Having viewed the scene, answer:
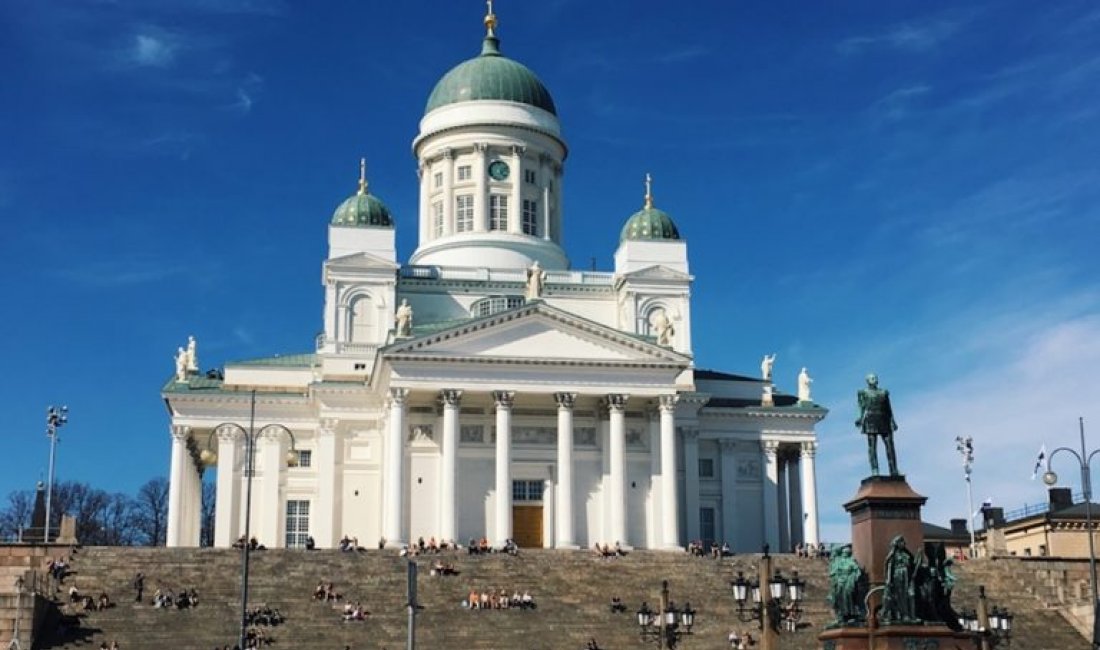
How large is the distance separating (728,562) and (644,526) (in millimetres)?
8586

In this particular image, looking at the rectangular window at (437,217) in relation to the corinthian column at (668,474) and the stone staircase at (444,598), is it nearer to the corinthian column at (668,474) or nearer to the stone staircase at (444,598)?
the corinthian column at (668,474)

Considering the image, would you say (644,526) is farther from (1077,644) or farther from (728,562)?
(1077,644)

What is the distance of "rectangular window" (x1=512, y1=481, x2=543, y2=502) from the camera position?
70.9m

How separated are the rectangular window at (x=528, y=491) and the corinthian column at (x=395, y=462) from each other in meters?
5.73

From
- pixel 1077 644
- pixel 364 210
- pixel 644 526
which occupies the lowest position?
pixel 1077 644

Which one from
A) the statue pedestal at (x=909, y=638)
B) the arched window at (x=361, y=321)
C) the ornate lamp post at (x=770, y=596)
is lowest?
the statue pedestal at (x=909, y=638)

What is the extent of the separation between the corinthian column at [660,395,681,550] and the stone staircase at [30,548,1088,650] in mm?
5052

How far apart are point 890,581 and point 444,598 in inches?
1096

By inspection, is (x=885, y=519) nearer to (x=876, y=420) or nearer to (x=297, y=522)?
(x=876, y=420)

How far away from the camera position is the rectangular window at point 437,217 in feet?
275

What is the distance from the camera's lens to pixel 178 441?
2867 inches

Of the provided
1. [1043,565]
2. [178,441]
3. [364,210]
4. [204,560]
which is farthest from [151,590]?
[1043,565]

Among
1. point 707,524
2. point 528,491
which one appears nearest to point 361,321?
point 528,491

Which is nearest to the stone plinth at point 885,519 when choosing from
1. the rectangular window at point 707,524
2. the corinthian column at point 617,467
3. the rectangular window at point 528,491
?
the corinthian column at point 617,467
